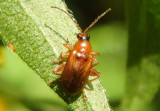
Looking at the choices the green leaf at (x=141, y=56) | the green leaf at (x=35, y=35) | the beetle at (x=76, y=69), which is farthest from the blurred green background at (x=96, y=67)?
the green leaf at (x=35, y=35)

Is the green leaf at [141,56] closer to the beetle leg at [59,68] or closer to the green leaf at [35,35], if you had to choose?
the beetle leg at [59,68]

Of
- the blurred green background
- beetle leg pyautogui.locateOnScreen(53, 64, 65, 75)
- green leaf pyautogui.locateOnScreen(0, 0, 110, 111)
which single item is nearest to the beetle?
beetle leg pyautogui.locateOnScreen(53, 64, 65, 75)

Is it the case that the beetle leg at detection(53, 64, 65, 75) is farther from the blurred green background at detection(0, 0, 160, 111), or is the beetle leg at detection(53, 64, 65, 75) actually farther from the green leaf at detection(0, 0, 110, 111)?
the blurred green background at detection(0, 0, 160, 111)

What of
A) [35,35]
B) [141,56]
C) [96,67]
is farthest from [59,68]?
[96,67]

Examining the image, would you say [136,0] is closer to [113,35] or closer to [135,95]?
[135,95]

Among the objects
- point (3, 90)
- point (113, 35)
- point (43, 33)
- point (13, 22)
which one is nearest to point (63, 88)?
point (43, 33)

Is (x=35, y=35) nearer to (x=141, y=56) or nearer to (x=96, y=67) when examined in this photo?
(x=141, y=56)
